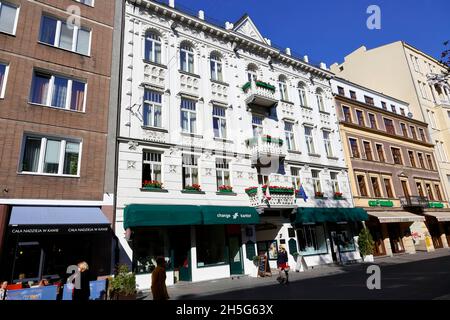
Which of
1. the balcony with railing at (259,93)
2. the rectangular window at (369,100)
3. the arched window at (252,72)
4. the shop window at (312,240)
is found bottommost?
the shop window at (312,240)

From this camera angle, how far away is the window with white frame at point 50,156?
41.0ft

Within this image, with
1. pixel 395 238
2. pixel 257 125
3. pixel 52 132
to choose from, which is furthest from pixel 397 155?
pixel 52 132

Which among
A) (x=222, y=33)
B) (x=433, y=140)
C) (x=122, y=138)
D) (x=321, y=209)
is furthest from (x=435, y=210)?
(x=122, y=138)

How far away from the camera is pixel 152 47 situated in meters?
17.8

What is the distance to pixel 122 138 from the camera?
14.8m

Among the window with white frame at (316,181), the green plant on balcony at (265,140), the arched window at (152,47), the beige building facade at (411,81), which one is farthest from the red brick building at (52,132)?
the beige building facade at (411,81)

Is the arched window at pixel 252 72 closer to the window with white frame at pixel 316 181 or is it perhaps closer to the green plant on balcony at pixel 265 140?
the green plant on balcony at pixel 265 140

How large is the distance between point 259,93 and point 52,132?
1338 centimetres

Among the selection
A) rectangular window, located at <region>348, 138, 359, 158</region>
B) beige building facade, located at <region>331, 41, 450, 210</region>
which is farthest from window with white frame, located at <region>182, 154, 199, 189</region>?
beige building facade, located at <region>331, 41, 450, 210</region>

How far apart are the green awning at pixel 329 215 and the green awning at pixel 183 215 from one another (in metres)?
3.87

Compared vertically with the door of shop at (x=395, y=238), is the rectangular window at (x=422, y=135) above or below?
above

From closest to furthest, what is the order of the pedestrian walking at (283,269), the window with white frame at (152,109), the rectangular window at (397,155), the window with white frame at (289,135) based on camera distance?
the pedestrian walking at (283,269) < the window with white frame at (152,109) < the window with white frame at (289,135) < the rectangular window at (397,155)

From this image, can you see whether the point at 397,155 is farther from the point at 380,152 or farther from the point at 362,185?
the point at 362,185

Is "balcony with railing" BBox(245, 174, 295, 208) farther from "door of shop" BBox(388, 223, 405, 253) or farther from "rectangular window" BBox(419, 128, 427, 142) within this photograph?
"rectangular window" BBox(419, 128, 427, 142)
